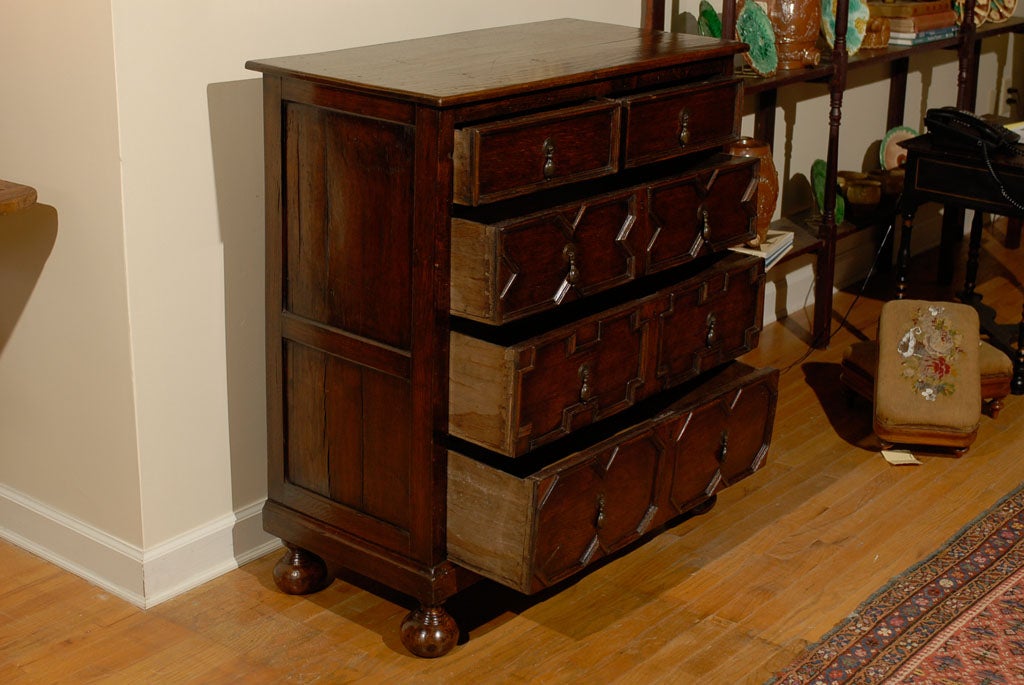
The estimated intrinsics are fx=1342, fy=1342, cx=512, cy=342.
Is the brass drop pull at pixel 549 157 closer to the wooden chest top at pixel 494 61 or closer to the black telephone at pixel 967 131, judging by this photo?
the wooden chest top at pixel 494 61

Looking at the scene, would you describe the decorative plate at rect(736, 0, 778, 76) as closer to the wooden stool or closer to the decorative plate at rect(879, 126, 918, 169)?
the wooden stool

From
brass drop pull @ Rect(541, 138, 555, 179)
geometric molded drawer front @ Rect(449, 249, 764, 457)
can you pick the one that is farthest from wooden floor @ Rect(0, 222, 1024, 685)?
brass drop pull @ Rect(541, 138, 555, 179)

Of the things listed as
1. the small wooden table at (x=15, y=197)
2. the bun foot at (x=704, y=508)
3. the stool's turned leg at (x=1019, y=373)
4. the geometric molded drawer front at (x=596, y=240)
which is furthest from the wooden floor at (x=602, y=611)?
the small wooden table at (x=15, y=197)

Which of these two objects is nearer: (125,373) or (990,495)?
(125,373)

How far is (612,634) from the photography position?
283cm

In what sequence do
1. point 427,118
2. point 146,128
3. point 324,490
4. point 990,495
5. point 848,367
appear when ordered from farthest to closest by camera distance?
1. point 848,367
2. point 990,495
3. point 324,490
4. point 146,128
5. point 427,118

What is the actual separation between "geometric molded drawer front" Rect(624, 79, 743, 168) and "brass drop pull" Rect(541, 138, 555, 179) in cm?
23

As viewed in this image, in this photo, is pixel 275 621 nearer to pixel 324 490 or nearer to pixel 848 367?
pixel 324 490

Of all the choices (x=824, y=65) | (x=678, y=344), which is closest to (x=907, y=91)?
(x=824, y=65)

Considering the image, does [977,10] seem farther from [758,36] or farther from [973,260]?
[758,36]

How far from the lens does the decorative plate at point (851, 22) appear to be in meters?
4.30

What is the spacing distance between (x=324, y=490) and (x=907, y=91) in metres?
3.40

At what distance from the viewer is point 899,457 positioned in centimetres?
368

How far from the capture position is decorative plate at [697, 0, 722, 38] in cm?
391
